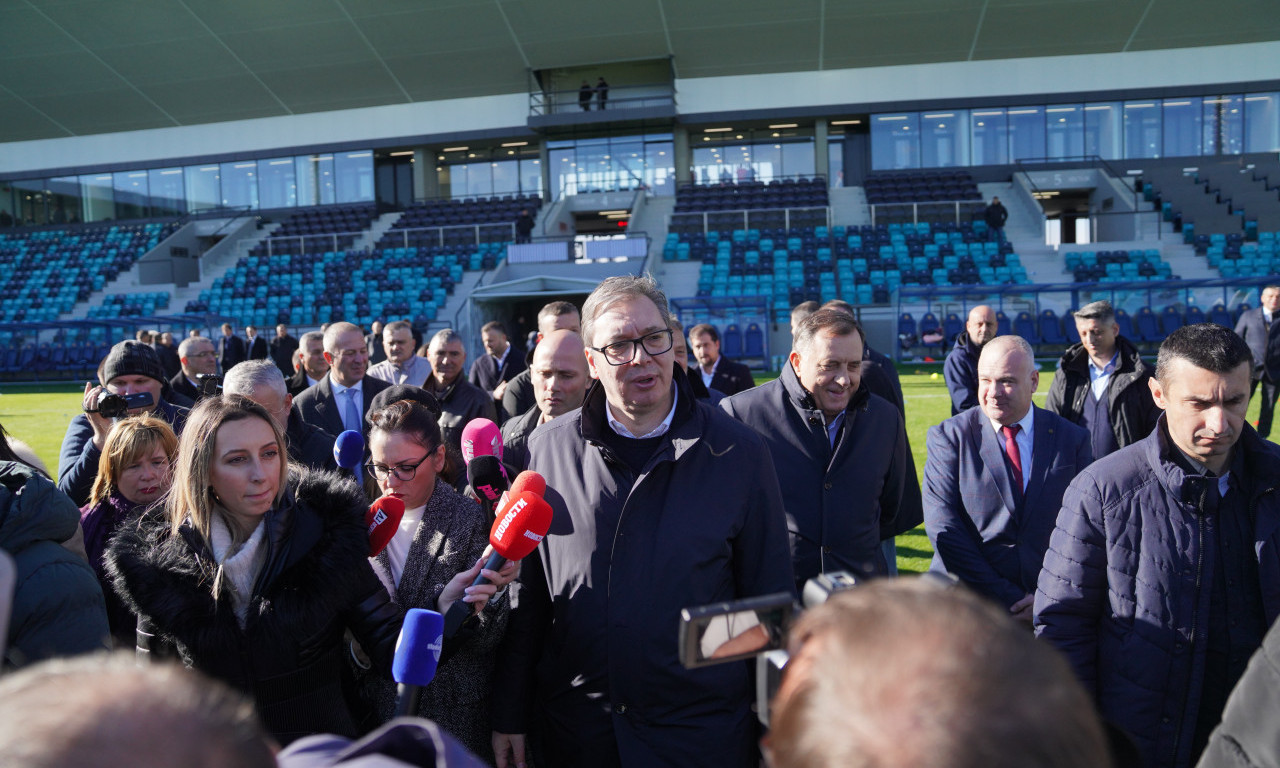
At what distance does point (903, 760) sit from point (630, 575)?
1.56 meters

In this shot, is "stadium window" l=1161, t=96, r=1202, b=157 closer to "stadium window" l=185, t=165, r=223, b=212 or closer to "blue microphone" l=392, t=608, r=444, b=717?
"blue microphone" l=392, t=608, r=444, b=717

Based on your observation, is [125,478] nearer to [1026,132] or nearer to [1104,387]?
[1104,387]

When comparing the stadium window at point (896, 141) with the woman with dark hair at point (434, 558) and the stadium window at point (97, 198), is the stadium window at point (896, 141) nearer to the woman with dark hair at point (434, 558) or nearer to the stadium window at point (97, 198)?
the woman with dark hair at point (434, 558)

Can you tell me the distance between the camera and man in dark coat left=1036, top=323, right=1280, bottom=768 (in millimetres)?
2242

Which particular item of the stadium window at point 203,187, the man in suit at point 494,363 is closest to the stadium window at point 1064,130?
the man in suit at point 494,363

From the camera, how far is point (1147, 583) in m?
2.28

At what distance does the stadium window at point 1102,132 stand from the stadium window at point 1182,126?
5.60 feet

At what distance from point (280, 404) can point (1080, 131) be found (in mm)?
33918

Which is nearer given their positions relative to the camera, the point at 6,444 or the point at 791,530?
the point at 6,444

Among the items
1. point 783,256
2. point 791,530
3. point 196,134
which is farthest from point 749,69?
point 791,530

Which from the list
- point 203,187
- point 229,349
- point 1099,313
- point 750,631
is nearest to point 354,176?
point 203,187

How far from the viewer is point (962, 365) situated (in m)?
6.39

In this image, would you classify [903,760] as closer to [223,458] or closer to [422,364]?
[223,458]

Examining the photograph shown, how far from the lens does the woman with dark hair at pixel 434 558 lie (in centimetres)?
259
